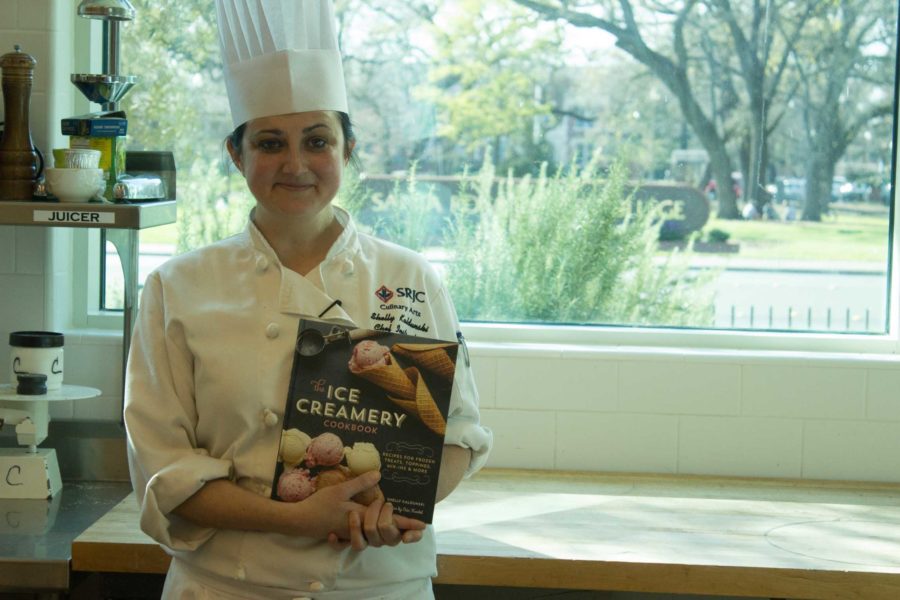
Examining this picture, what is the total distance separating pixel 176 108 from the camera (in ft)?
8.69

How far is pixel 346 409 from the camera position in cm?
146

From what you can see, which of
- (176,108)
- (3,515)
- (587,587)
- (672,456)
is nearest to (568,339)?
(672,456)

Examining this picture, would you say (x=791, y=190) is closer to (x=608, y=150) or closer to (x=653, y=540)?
(x=608, y=150)

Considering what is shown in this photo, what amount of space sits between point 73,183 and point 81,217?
7cm

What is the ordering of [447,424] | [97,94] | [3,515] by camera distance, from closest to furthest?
1. [447,424]
2. [3,515]
3. [97,94]

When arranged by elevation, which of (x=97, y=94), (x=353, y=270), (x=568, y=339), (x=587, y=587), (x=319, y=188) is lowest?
(x=587, y=587)

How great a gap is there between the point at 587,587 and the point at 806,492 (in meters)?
0.74

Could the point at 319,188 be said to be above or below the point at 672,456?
above

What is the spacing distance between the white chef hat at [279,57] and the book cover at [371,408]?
0.29 meters

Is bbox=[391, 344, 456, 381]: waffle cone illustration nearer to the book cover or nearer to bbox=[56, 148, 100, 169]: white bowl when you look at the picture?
the book cover

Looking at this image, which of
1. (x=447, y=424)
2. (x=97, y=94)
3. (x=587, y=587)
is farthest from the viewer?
(x=97, y=94)

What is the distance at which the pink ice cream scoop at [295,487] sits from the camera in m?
1.44

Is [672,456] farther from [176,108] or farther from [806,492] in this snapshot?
[176,108]

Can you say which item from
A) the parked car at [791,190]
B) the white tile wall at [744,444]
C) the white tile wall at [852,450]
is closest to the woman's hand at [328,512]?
the white tile wall at [744,444]
